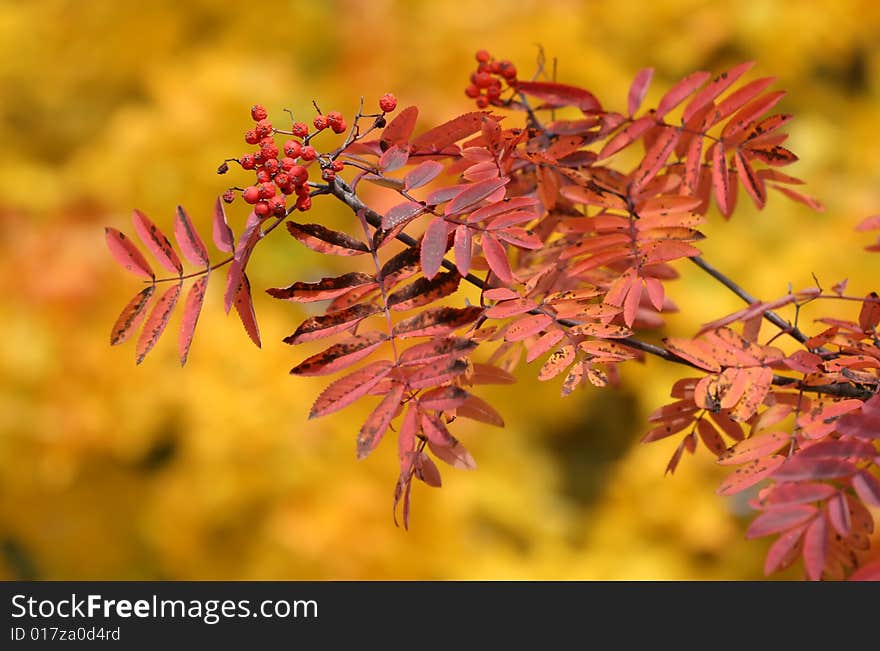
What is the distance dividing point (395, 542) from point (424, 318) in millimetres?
1661

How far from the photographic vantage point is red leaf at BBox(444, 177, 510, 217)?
73cm

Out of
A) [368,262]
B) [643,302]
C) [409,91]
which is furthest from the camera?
[409,91]

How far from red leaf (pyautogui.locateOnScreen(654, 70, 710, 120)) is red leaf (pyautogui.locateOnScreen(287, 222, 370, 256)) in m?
0.37

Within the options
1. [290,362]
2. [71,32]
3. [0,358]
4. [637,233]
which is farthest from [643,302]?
[71,32]

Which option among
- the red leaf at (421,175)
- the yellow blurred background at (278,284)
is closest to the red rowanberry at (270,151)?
the red leaf at (421,175)

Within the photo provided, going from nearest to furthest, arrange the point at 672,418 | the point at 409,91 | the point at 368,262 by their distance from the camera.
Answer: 1. the point at 672,418
2. the point at 368,262
3. the point at 409,91

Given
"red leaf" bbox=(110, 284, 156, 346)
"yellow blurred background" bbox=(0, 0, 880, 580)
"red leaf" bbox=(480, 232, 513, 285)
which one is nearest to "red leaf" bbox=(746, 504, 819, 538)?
"red leaf" bbox=(480, 232, 513, 285)

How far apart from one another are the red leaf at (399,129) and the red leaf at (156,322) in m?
0.21

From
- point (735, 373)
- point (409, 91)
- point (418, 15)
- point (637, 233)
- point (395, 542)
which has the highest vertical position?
point (418, 15)

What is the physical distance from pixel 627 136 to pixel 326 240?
330mm

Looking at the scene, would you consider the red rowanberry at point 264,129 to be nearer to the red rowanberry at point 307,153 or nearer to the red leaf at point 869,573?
the red rowanberry at point 307,153

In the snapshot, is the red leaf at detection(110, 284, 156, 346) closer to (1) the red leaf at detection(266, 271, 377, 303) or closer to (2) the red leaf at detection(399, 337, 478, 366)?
(1) the red leaf at detection(266, 271, 377, 303)
